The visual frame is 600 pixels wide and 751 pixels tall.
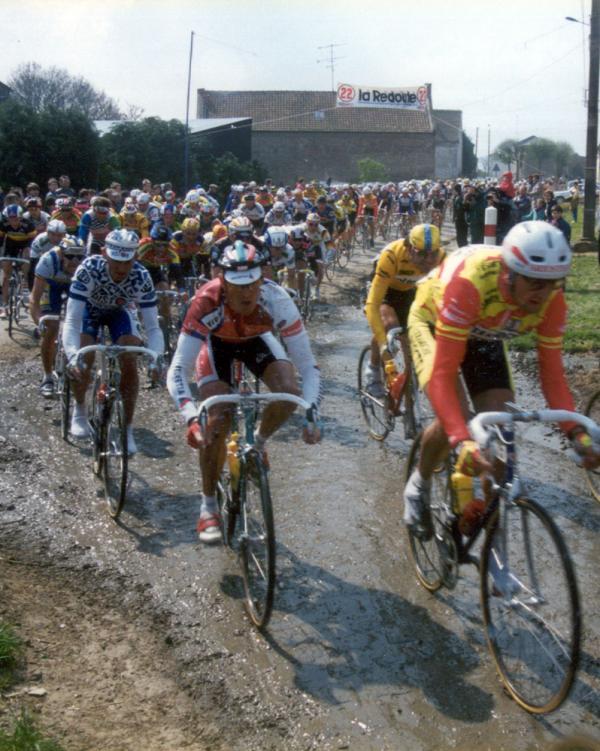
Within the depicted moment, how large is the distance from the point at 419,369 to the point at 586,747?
2043 mm

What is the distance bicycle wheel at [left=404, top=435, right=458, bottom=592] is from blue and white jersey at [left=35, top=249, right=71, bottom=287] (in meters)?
5.32

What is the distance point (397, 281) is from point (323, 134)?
264 ft

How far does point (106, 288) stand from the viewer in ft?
24.9

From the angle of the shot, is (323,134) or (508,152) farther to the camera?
(508,152)

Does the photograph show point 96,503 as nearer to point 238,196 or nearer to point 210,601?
point 210,601

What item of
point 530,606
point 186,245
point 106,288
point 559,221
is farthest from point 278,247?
point 559,221

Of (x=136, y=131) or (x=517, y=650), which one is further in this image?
(x=136, y=131)

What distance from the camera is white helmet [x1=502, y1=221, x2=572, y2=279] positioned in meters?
4.13

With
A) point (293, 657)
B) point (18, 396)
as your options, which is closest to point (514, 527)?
point (293, 657)

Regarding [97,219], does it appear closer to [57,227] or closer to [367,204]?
[57,227]

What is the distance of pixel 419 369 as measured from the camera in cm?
509

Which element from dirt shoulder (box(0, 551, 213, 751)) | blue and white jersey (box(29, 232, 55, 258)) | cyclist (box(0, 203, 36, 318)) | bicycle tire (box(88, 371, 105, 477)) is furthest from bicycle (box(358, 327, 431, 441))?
cyclist (box(0, 203, 36, 318))

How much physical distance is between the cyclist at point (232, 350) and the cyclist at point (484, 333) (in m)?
0.72

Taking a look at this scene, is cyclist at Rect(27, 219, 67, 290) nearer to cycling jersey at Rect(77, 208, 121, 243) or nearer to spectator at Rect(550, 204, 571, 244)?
cycling jersey at Rect(77, 208, 121, 243)
